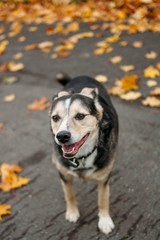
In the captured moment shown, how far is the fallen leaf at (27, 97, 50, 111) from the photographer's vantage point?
584 centimetres

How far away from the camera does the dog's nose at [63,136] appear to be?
2887mm

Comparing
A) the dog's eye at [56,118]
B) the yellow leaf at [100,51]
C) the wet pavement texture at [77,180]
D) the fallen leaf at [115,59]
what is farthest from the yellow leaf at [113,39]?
the dog's eye at [56,118]

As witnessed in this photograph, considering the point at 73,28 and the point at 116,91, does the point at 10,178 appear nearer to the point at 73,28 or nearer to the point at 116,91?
the point at 116,91

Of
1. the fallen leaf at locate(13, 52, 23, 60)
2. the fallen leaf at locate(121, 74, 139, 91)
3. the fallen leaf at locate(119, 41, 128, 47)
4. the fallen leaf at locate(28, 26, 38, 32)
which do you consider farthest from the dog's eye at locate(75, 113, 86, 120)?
the fallen leaf at locate(28, 26, 38, 32)

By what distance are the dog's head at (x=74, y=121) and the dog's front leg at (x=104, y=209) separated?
0.63 metres

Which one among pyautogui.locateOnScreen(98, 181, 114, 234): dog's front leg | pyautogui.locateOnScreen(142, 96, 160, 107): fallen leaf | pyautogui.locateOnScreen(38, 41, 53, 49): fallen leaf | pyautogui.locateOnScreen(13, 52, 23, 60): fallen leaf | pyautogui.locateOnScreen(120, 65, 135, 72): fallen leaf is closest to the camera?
pyautogui.locateOnScreen(98, 181, 114, 234): dog's front leg

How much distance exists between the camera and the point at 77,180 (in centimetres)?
438

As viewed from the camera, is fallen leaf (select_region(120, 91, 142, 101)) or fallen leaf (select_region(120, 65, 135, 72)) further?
fallen leaf (select_region(120, 65, 135, 72))

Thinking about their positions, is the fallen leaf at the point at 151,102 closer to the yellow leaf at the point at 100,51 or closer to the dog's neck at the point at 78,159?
the yellow leaf at the point at 100,51

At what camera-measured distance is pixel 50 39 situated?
26.0 feet

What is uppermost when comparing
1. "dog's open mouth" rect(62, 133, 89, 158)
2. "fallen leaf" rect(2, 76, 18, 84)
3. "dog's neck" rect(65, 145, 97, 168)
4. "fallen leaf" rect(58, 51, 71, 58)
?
"dog's open mouth" rect(62, 133, 89, 158)

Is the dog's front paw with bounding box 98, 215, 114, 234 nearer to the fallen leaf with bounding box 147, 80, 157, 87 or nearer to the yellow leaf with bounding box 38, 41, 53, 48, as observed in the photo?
the fallen leaf with bounding box 147, 80, 157, 87

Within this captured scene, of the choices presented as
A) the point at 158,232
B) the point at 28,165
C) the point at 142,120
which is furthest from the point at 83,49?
the point at 158,232

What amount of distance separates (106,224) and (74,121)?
1.28m
